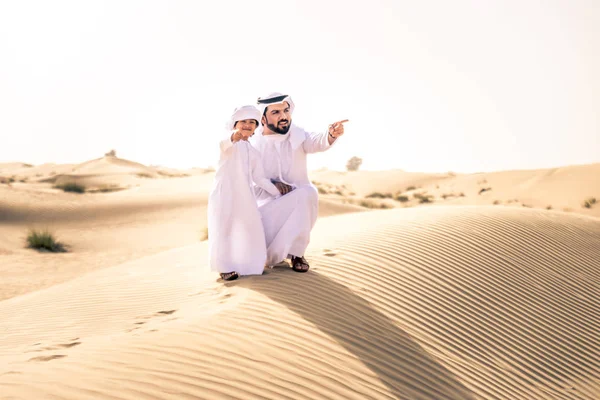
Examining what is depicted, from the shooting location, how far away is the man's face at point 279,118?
19.0 ft

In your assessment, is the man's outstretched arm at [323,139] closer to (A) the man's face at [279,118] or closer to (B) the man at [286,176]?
(B) the man at [286,176]

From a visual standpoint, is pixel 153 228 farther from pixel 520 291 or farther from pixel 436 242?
pixel 520 291

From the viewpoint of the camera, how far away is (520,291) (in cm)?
693

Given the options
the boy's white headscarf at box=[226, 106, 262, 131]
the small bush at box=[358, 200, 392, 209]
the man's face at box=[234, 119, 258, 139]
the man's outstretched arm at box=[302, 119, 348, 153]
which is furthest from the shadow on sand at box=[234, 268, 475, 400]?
the small bush at box=[358, 200, 392, 209]

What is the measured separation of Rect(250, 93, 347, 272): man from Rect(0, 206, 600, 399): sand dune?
41cm

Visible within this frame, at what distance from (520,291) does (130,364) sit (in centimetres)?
523

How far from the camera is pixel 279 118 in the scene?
580cm

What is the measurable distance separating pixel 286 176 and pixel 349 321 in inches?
Answer: 72.2

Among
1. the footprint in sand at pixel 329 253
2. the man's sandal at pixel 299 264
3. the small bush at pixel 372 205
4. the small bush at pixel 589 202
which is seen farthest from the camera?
the small bush at pixel 372 205

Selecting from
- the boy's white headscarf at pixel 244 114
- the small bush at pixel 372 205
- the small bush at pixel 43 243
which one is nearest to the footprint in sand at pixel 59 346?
the boy's white headscarf at pixel 244 114

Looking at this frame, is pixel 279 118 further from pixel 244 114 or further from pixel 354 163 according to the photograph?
pixel 354 163

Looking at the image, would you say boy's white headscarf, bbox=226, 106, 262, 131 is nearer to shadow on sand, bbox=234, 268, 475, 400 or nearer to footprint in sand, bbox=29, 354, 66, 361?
shadow on sand, bbox=234, 268, 475, 400

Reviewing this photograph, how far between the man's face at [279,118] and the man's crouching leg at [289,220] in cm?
68

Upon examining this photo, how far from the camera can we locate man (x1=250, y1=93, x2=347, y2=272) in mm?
5695
